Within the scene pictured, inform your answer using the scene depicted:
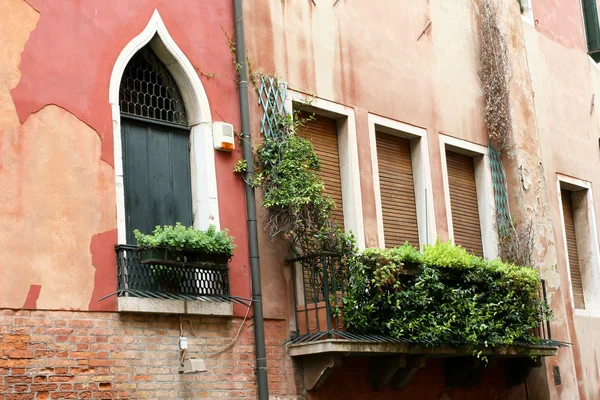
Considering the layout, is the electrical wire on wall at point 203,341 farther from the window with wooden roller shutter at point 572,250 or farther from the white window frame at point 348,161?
the window with wooden roller shutter at point 572,250

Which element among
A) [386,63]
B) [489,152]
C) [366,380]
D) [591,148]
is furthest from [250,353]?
[591,148]

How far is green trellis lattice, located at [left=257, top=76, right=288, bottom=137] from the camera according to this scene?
10875 millimetres

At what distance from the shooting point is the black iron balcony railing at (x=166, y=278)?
9.09m

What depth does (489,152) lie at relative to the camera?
14125mm

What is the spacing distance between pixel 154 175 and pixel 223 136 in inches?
32.5

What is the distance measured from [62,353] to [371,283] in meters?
3.40

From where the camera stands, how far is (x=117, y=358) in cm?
891

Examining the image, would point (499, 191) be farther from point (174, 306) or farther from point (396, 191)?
point (174, 306)

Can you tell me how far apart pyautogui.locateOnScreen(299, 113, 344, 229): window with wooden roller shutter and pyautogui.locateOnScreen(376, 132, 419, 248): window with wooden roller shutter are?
0.76m

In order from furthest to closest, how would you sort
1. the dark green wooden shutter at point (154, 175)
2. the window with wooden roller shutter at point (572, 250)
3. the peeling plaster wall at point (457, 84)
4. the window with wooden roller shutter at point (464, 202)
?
1. the window with wooden roller shutter at point (572, 250)
2. the window with wooden roller shutter at point (464, 202)
3. the peeling plaster wall at point (457, 84)
4. the dark green wooden shutter at point (154, 175)

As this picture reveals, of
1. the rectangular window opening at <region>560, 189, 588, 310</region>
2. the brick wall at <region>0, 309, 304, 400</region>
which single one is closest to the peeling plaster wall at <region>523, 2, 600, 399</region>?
the rectangular window opening at <region>560, 189, 588, 310</region>

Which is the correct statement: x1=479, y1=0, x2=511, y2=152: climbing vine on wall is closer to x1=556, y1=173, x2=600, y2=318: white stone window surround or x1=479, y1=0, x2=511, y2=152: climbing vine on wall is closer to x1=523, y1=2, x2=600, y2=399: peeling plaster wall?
x1=523, y1=2, x2=600, y2=399: peeling plaster wall

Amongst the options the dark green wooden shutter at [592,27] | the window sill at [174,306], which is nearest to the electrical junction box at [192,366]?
the window sill at [174,306]

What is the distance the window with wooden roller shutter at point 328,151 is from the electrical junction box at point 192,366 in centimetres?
292
